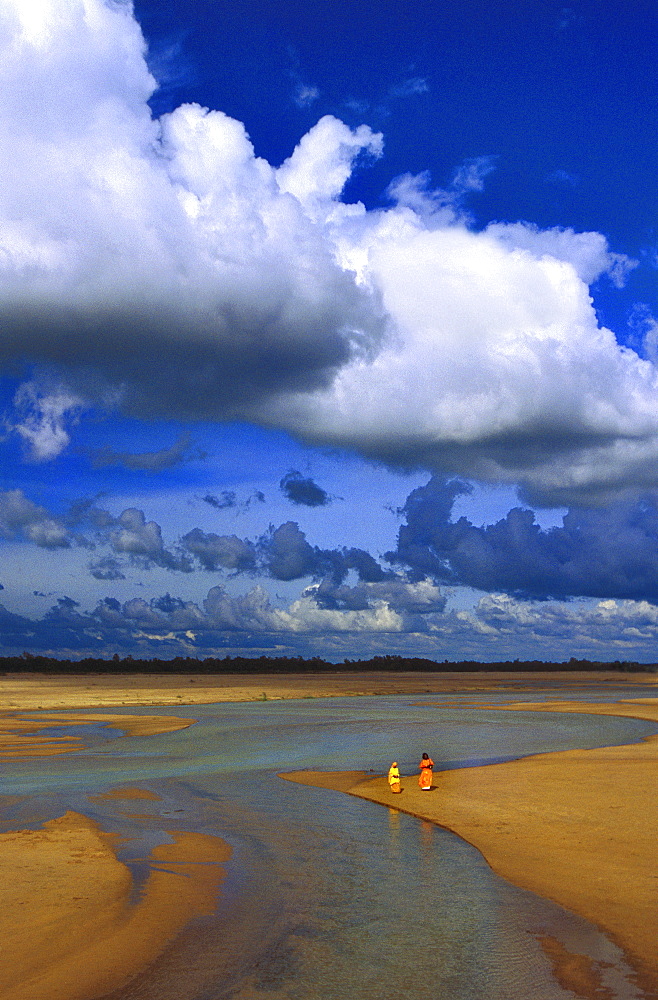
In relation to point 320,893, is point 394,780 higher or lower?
higher

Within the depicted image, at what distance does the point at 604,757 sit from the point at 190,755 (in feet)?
47.0

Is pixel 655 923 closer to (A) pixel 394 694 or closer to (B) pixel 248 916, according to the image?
(B) pixel 248 916

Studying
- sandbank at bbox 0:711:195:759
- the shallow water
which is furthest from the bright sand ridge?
sandbank at bbox 0:711:195:759

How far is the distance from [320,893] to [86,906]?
3378 mm

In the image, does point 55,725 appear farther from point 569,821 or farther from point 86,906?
point 86,906

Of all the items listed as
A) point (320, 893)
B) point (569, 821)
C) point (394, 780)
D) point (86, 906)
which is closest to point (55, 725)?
point (394, 780)

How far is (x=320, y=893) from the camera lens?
1184 cm

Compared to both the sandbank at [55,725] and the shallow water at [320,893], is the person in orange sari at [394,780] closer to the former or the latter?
the shallow water at [320,893]

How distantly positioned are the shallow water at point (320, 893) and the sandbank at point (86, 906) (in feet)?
1.16

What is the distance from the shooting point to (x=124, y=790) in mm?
20844

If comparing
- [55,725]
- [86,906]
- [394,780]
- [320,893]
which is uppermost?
[394,780]

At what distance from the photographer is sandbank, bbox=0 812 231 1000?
8492mm

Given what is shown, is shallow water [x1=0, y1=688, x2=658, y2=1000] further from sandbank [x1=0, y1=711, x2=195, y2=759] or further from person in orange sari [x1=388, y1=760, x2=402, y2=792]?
sandbank [x1=0, y1=711, x2=195, y2=759]

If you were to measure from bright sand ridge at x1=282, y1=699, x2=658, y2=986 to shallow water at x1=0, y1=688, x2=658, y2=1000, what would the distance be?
494mm
